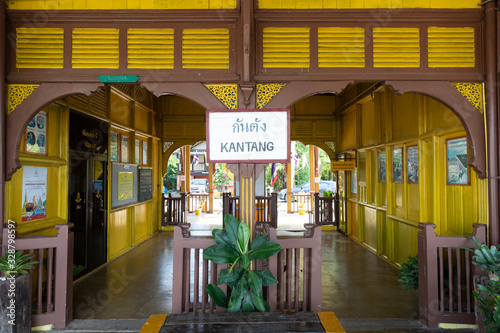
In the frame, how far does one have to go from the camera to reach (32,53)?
3.16 metres

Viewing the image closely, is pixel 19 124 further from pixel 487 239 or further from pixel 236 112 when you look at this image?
pixel 487 239

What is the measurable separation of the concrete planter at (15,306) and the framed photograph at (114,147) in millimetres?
3137

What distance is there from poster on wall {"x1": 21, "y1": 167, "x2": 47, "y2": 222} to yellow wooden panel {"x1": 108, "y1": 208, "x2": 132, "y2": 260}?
1.66m

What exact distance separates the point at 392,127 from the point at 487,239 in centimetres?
273

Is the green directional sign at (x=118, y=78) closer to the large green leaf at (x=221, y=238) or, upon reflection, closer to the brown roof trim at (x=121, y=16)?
the brown roof trim at (x=121, y=16)

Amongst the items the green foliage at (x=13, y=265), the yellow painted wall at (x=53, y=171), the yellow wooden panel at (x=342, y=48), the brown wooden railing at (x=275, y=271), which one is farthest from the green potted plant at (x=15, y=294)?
the yellow wooden panel at (x=342, y=48)

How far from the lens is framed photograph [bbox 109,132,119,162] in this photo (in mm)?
5788

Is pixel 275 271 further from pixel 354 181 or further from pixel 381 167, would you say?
pixel 354 181

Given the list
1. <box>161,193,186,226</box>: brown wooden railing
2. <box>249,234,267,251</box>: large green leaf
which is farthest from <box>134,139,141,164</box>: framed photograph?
<box>249,234,267,251</box>: large green leaf

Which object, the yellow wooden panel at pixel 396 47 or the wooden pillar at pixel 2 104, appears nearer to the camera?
the wooden pillar at pixel 2 104

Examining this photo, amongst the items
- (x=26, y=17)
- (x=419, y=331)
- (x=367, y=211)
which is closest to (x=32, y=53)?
(x=26, y=17)

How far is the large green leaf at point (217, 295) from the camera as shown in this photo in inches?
109

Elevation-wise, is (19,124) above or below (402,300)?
above

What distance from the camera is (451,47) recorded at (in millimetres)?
3205
